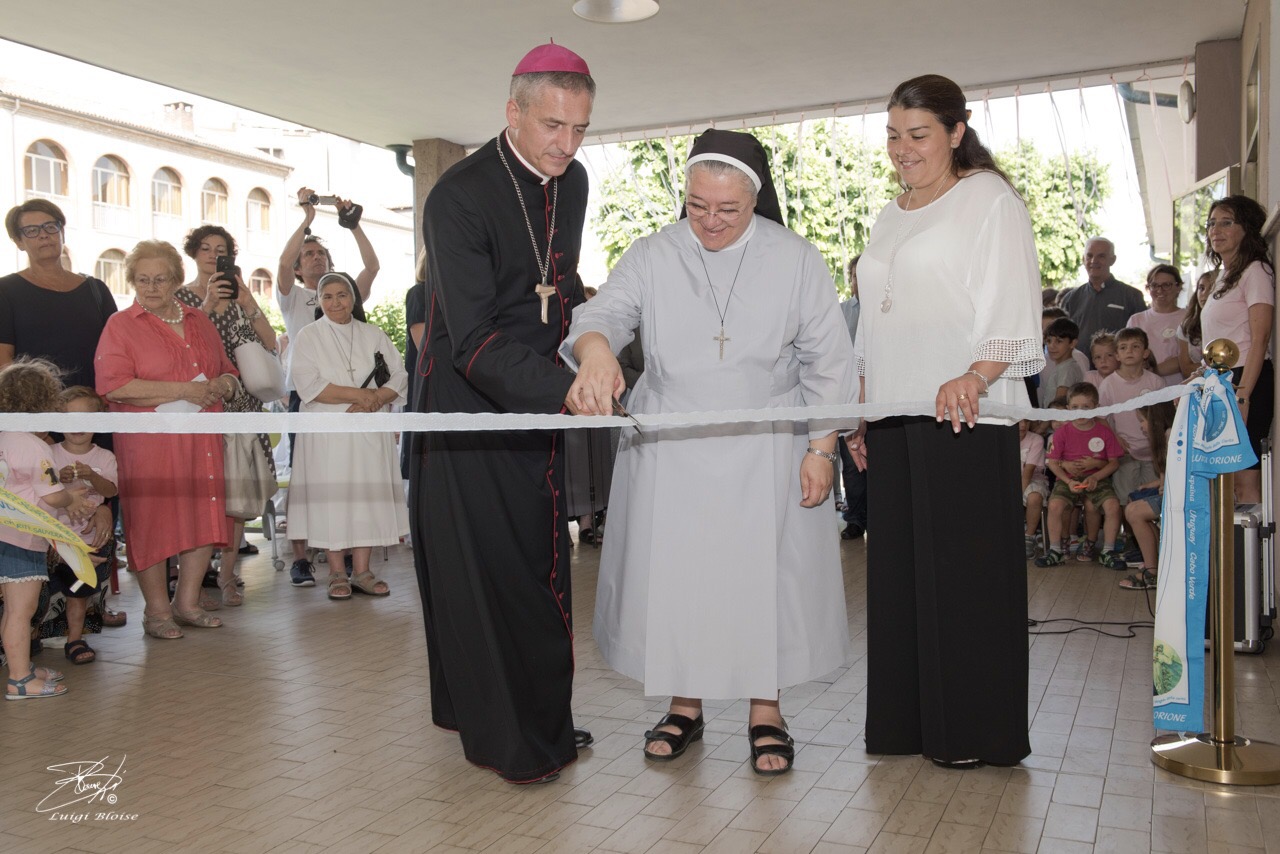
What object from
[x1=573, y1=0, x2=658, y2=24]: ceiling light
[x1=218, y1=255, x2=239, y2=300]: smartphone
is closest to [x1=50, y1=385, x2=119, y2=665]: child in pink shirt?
[x1=218, y1=255, x2=239, y2=300]: smartphone

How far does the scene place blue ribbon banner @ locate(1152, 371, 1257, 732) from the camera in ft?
11.2

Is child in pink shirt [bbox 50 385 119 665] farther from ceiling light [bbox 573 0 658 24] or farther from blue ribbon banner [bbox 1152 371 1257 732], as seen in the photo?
blue ribbon banner [bbox 1152 371 1257 732]

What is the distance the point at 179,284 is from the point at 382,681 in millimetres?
2509

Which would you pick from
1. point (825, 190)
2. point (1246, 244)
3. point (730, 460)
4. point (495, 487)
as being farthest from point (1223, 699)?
point (825, 190)

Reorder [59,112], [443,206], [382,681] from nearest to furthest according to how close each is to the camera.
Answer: [443,206] < [382,681] < [59,112]

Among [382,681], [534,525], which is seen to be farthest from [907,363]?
[382,681]

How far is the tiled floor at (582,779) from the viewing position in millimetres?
3010

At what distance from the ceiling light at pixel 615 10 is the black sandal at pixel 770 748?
5551 mm

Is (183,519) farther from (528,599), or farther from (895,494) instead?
(895,494)

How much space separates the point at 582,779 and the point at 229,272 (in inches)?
177

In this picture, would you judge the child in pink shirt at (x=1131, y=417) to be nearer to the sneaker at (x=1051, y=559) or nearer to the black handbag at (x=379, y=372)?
the sneaker at (x=1051, y=559)

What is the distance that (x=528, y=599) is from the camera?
11.2ft

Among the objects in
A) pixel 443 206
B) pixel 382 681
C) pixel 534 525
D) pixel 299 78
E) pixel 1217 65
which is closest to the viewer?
pixel 443 206

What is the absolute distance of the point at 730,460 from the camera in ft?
11.2
